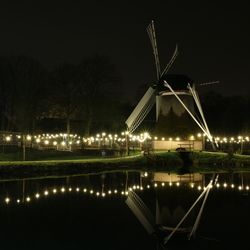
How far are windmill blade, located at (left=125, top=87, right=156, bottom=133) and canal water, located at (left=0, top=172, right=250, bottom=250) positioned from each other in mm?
13969

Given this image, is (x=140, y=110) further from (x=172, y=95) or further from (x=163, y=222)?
Result: (x=163, y=222)

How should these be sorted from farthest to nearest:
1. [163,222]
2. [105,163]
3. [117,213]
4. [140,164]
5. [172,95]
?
[172,95]
[140,164]
[105,163]
[117,213]
[163,222]

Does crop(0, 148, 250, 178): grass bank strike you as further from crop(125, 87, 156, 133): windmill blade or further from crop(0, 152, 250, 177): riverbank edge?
crop(125, 87, 156, 133): windmill blade

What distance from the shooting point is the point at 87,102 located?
3581 cm

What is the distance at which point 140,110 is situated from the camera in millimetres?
31344

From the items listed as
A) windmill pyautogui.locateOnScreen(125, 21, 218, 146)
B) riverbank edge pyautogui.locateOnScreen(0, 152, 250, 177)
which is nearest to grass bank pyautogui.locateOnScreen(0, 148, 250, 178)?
riverbank edge pyautogui.locateOnScreen(0, 152, 250, 177)

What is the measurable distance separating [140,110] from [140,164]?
7773 millimetres

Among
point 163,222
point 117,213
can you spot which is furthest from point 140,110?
point 163,222

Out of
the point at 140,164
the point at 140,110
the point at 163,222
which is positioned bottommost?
the point at 163,222

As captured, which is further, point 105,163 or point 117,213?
point 105,163

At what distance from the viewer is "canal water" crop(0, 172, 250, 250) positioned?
25.4 feet

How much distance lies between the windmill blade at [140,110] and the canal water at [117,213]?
13969mm

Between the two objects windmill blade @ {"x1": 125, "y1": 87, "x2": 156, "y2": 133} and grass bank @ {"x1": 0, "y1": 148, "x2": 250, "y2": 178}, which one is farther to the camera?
windmill blade @ {"x1": 125, "y1": 87, "x2": 156, "y2": 133}

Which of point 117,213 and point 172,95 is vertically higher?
point 172,95
